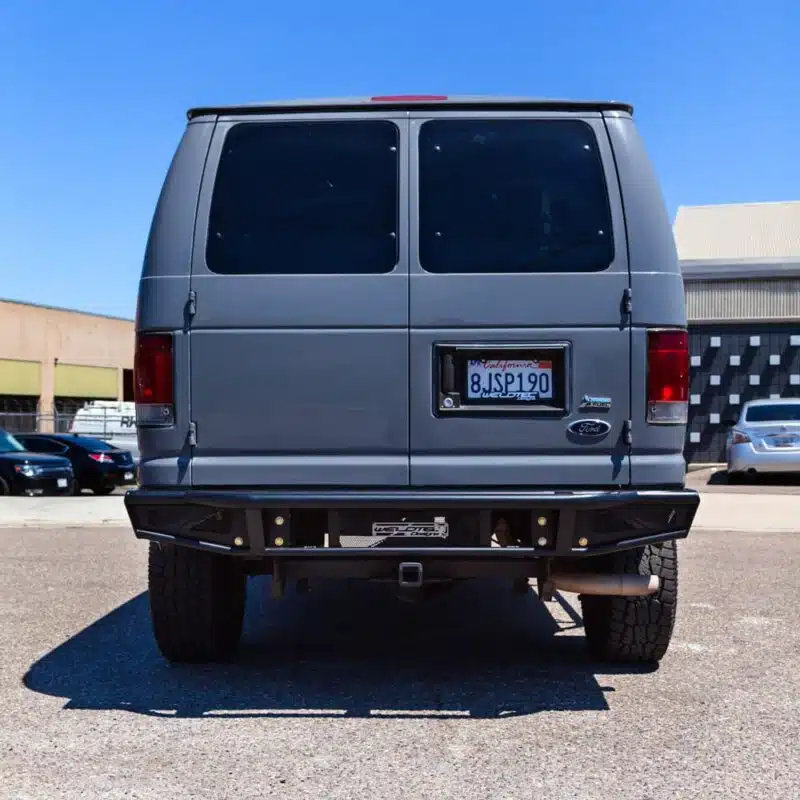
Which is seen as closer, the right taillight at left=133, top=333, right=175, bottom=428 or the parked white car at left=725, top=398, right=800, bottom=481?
the right taillight at left=133, top=333, right=175, bottom=428

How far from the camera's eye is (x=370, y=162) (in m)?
5.08

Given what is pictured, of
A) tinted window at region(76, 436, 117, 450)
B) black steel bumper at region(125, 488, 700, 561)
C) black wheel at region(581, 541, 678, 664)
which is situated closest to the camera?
black steel bumper at region(125, 488, 700, 561)

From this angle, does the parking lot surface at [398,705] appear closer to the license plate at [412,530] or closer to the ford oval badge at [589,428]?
the license plate at [412,530]

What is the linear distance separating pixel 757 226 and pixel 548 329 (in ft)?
91.1

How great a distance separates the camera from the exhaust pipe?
5004 mm

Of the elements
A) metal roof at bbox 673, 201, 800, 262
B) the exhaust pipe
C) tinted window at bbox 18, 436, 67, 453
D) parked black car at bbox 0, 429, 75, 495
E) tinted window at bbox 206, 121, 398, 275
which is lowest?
parked black car at bbox 0, 429, 75, 495

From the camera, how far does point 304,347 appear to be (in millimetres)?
4871

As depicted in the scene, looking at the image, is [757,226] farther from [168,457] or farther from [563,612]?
[168,457]

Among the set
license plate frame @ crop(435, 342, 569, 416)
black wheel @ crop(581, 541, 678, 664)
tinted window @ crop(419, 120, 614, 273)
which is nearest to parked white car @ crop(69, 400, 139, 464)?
black wheel @ crop(581, 541, 678, 664)

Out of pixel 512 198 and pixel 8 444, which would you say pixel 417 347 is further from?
pixel 8 444

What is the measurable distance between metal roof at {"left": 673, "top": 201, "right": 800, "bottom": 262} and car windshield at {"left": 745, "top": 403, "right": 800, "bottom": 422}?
Answer: 21.6 feet

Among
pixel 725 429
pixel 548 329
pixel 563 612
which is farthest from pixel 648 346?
pixel 725 429

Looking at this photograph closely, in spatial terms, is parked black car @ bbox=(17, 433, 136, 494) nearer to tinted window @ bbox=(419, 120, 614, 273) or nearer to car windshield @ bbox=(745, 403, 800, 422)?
car windshield @ bbox=(745, 403, 800, 422)

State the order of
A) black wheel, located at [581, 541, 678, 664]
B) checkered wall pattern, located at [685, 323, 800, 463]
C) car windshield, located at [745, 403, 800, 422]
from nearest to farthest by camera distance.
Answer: black wheel, located at [581, 541, 678, 664] → car windshield, located at [745, 403, 800, 422] → checkered wall pattern, located at [685, 323, 800, 463]
